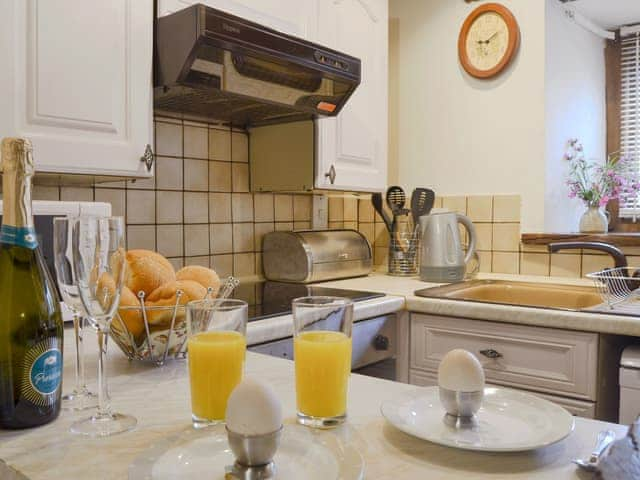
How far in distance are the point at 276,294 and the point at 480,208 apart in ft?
3.27

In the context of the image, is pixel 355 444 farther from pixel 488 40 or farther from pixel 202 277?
pixel 488 40

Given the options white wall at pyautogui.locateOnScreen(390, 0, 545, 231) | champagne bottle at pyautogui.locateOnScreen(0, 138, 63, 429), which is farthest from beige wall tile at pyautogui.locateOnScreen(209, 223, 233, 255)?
champagne bottle at pyautogui.locateOnScreen(0, 138, 63, 429)

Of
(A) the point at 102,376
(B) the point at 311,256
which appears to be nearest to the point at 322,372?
(A) the point at 102,376

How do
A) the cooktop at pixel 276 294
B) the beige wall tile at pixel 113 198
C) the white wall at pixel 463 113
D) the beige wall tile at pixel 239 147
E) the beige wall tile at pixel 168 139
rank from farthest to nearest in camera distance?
the white wall at pixel 463 113, the beige wall tile at pixel 239 147, the beige wall tile at pixel 168 139, the beige wall tile at pixel 113 198, the cooktop at pixel 276 294

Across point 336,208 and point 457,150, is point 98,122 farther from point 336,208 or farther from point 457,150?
point 457,150

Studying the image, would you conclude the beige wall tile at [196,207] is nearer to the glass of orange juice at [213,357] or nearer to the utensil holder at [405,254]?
the utensil holder at [405,254]

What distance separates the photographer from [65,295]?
2.21 feet

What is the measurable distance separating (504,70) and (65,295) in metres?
2.03

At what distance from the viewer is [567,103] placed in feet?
7.54

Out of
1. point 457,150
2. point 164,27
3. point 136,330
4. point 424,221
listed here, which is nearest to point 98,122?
point 164,27

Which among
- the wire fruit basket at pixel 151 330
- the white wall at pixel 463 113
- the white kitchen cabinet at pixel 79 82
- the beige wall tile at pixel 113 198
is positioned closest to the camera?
the wire fruit basket at pixel 151 330

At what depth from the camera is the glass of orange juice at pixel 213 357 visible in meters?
0.65

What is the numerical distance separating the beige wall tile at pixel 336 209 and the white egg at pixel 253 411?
1.98m

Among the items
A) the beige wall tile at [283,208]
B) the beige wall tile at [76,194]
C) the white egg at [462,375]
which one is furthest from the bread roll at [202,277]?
the beige wall tile at [283,208]
